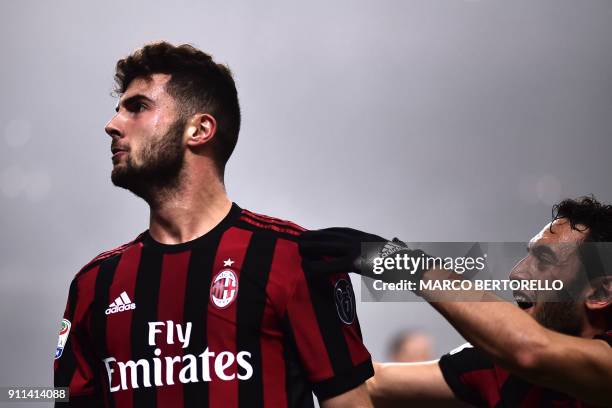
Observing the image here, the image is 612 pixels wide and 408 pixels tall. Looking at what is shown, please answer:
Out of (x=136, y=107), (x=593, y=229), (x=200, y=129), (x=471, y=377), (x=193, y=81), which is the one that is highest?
(x=193, y=81)

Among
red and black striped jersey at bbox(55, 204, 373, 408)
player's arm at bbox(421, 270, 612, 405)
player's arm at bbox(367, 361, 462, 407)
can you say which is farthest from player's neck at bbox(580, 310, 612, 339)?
red and black striped jersey at bbox(55, 204, 373, 408)

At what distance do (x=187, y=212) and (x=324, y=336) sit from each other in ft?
2.69

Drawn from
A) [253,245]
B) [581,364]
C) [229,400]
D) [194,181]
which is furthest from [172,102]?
[581,364]

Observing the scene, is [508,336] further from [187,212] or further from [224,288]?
[187,212]

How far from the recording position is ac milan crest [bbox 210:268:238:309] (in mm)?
2717

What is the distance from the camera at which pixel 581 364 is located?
8.71ft

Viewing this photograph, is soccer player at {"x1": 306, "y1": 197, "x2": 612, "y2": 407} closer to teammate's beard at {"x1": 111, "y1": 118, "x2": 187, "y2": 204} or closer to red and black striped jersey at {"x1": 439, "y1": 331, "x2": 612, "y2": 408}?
red and black striped jersey at {"x1": 439, "y1": 331, "x2": 612, "y2": 408}

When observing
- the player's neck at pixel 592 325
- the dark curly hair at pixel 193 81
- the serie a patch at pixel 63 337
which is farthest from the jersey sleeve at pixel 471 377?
the serie a patch at pixel 63 337

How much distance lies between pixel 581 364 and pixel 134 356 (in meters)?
1.73

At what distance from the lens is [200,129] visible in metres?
3.13

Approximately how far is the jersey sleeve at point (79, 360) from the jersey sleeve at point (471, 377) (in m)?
1.85

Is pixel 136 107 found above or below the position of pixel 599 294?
above

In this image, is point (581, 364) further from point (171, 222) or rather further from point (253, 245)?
point (171, 222)

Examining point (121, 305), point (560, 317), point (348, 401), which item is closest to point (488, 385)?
point (560, 317)
